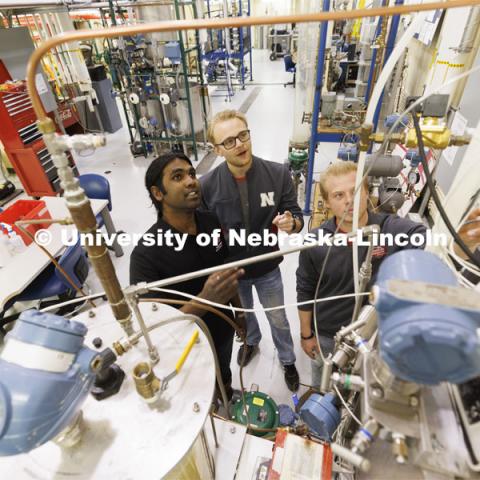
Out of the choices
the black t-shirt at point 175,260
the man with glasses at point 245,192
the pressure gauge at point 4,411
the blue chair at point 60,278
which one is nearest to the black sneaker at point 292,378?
the man with glasses at point 245,192

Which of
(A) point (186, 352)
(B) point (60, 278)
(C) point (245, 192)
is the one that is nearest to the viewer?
(A) point (186, 352)

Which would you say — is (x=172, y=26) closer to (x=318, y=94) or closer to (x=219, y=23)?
(x=219, y=23)

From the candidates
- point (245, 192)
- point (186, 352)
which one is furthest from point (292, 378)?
point (186, 352)

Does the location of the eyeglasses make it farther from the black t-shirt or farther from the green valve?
the green valve

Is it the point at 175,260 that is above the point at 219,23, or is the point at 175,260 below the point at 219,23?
below

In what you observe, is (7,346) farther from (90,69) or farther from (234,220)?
(90,69)

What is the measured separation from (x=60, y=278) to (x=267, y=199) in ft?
4.89

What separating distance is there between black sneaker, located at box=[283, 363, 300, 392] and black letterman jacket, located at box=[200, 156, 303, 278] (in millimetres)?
679

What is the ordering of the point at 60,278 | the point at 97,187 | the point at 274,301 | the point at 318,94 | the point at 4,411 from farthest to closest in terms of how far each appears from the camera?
the point at 97,187 → the point at 318,94 → the point at 60,278 → the point at 274,301 → the point at 4,411

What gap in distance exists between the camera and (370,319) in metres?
0.56

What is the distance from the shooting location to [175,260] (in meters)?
1.18

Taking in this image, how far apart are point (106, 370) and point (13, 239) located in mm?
1957

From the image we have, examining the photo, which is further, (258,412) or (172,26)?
(258,412)

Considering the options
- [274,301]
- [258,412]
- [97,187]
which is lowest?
[258,412]
